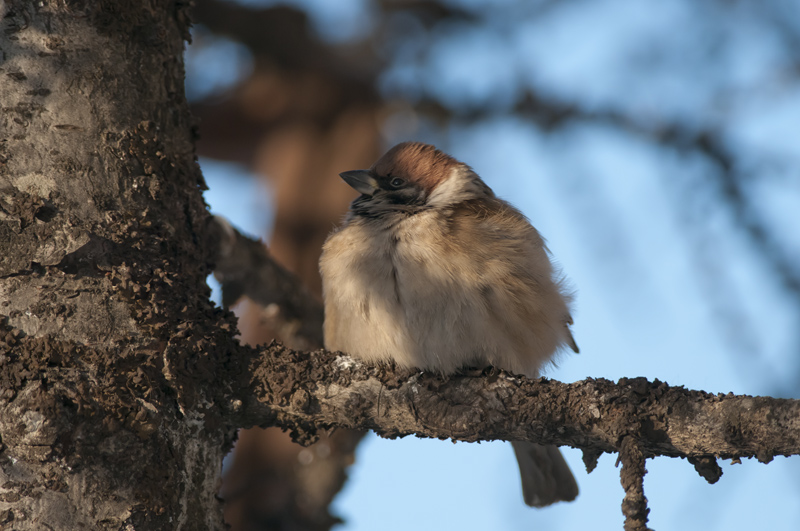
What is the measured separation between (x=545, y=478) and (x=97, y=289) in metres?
2.44

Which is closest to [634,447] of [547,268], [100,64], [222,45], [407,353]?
[407,353]

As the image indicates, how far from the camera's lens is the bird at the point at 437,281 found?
111 inches

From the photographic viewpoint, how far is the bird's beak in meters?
3.45

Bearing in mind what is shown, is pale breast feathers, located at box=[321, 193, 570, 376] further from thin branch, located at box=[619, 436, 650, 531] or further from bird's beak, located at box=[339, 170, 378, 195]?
thin branch, located at box=[619, 436, 650, 531]

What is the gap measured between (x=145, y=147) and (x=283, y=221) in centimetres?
274

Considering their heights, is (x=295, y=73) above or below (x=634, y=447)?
above

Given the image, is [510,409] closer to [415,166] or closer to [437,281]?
[437,281]

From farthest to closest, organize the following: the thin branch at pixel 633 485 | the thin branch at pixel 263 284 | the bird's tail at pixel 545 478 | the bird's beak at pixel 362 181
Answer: the bird's tail at pixel 545 478
the bird's beak at pixel 362 181
the thin branch at pixel 263 284
the thin branch at pixel 633 485

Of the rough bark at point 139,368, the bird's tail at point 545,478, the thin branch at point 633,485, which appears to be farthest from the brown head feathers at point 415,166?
the thin branch at point 633,485

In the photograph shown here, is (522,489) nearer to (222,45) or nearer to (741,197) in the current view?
(741,197)

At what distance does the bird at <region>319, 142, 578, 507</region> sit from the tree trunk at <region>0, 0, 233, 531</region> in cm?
78

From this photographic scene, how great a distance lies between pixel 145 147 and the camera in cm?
220

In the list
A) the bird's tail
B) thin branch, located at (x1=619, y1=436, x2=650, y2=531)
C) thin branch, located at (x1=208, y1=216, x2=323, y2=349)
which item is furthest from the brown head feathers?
thin branch, located at (x1=619, y1=436, x2=650, y2=531)

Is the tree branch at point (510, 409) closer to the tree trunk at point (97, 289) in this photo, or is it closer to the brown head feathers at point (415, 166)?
the tree trunk at point (97, 289)
